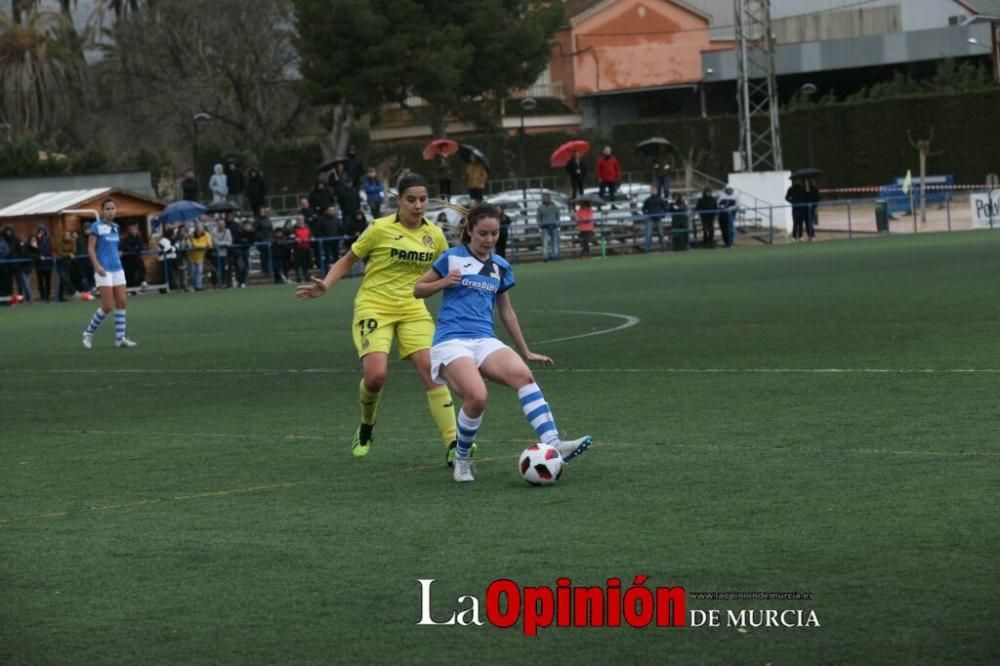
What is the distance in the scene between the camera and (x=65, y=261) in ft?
135

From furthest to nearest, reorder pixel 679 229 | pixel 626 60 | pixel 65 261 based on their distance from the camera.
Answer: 1. pixel 626 60
2. pixel 679 229
3. pixel 65 261

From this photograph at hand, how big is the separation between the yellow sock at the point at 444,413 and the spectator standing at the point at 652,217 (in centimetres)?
3565

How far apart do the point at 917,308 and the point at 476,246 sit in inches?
480

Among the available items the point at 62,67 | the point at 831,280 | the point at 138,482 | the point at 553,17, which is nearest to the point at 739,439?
the point at 138,482

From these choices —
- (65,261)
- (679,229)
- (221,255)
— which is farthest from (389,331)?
(679,229)

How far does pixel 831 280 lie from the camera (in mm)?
28391

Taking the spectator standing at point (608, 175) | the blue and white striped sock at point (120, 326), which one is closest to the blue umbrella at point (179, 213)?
the spectator standing at point (608, 175)

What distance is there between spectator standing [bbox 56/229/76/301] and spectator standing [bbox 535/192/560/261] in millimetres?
12117

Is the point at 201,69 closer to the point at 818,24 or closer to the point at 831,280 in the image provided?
the point at 818,24

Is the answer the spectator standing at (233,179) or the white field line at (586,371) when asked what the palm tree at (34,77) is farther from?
the white field line at (586,371)

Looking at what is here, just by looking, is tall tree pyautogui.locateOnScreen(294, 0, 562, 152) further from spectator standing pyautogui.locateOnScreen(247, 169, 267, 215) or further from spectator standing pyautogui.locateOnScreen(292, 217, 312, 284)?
spectator standing pyautogui.locateOnScreen(292, 217, 312, 284)

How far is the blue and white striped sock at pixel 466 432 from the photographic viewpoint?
10180 millimetres

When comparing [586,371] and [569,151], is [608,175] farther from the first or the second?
[586,371]

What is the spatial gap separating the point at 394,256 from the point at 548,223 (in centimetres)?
3456
